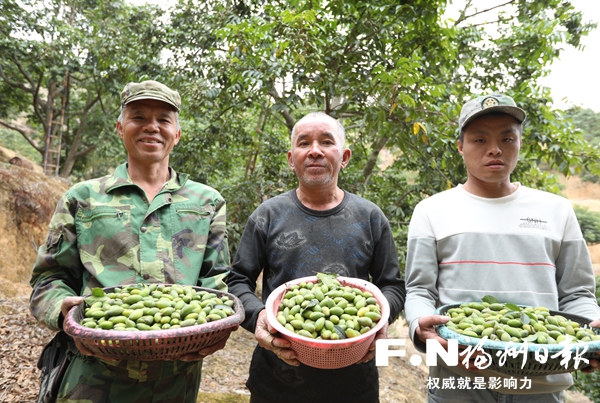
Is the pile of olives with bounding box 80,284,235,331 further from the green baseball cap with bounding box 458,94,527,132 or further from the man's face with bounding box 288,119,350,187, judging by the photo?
the green baseball cap with bounding box 458,94,527,132

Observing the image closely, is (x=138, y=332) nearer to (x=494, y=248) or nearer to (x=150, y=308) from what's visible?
(x=150, y=308)

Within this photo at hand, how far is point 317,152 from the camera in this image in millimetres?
2016

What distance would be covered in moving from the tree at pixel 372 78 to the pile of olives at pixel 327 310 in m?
2.07

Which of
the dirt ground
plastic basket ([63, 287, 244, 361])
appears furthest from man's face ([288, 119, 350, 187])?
the dirt ground

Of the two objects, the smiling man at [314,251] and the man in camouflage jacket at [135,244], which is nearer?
the man in camouflage jacket at [135,244]

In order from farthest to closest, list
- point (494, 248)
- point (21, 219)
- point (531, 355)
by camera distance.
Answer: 1. point (21, 219)
2. point (494, 248)
3. point (531, 355)

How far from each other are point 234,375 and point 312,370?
322 cm

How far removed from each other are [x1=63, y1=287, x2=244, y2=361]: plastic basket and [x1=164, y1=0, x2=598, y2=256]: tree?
2496 mm

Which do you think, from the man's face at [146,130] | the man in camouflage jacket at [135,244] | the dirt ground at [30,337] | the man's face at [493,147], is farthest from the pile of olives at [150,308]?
the dirt ground at [30,337]

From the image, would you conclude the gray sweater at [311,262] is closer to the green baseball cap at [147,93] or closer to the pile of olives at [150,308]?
the pile of olives at [150,308]

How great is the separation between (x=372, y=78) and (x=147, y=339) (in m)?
3.41

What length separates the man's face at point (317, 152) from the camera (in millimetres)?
2031

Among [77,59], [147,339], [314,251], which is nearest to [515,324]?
[314,251]

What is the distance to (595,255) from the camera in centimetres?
1958
